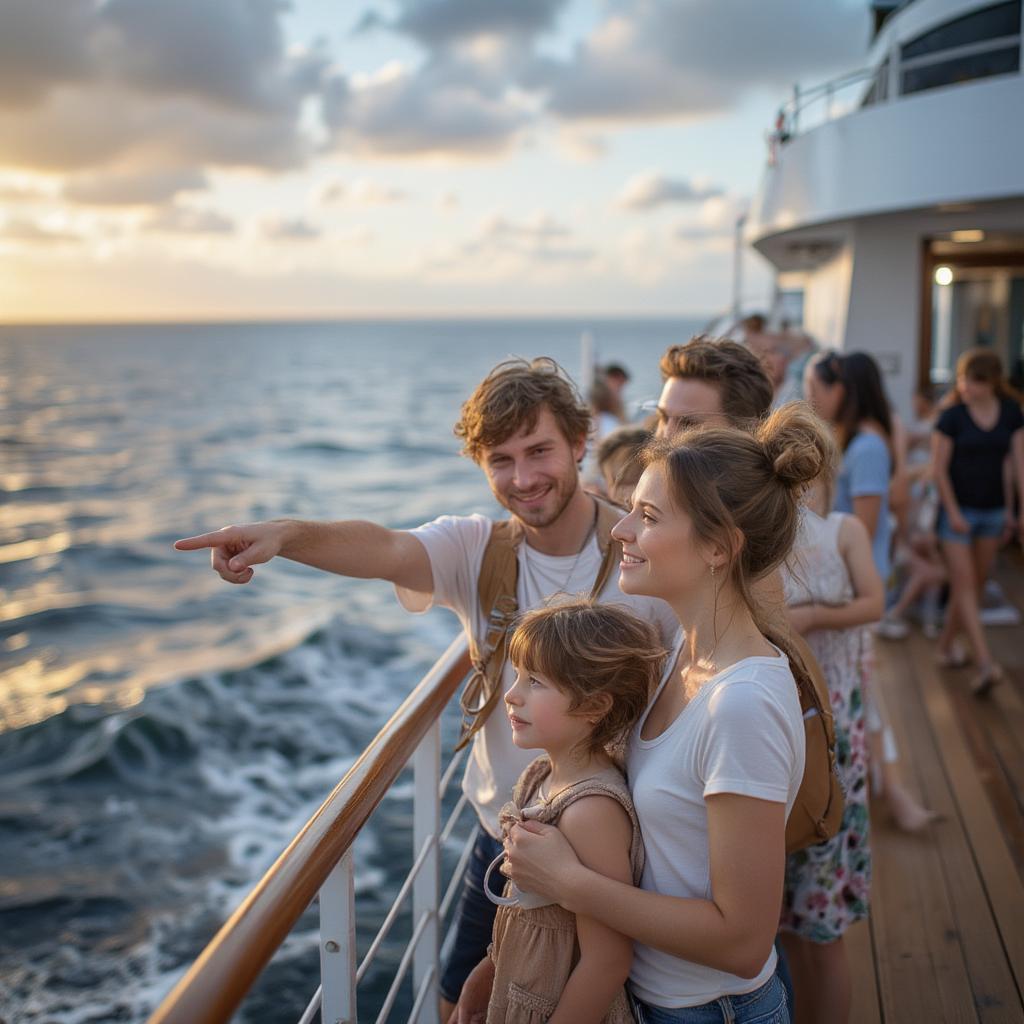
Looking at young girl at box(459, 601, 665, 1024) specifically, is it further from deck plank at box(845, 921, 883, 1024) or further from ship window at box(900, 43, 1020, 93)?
ship window at box(900, 43, 1020, 93)

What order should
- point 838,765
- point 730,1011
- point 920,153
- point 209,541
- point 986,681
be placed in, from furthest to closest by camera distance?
point 920,153, point 986,681, point 838,765, point 209,541, point 730,1011

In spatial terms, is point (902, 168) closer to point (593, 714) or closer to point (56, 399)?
point (593, 714)

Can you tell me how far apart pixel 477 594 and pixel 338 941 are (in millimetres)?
776

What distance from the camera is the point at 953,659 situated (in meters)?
5.30

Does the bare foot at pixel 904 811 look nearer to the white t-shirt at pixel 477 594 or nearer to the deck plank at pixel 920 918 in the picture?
the deck plank at pixel 920 918

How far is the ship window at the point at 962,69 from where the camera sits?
7629 mm

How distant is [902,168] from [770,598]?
7.09 m

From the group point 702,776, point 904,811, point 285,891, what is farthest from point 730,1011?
point 904,811

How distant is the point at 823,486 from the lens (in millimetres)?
2391

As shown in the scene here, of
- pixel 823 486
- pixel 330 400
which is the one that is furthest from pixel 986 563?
pixel 330 400

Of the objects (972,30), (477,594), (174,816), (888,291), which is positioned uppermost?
(972,30)

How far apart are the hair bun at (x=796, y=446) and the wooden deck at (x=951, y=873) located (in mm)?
1776

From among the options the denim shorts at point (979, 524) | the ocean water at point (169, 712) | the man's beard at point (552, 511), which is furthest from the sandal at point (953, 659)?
the man's beard at point (552, 511)

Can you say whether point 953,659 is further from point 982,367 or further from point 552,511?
point 552,511
